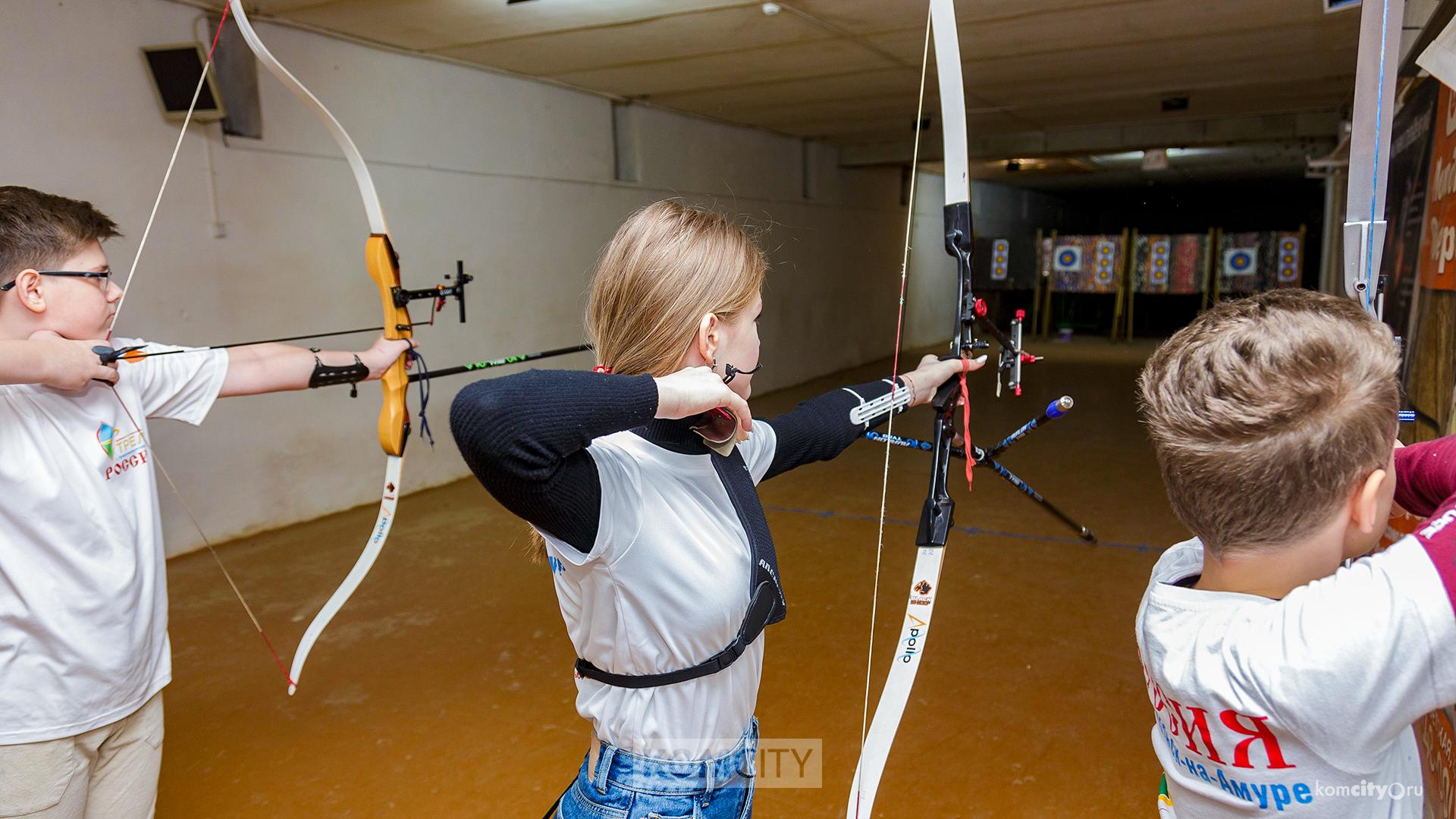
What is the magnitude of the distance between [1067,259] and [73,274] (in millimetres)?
7660

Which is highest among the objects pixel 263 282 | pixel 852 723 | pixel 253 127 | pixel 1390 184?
pixel 253 127

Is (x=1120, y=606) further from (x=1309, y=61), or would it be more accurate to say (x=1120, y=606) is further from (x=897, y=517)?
(x=1309, y=61)

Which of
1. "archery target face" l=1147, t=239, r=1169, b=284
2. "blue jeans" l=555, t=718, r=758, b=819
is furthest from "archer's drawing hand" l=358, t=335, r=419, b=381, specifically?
"archery target face" l=1147, t=239, r=1169, b=284

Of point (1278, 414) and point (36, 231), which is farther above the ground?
point (36, 231)

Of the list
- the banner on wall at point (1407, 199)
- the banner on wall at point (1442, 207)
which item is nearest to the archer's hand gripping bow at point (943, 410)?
the banner on wall at point (1442, 207)

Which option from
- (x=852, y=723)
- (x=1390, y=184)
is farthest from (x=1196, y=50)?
(x=852, y=723)

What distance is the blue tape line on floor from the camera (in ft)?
8.85

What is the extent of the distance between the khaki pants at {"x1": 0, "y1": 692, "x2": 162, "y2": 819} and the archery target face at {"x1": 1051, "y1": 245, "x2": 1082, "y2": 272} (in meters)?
6.84

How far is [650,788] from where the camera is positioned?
2.26ft

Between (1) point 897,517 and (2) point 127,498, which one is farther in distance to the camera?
(1) point 897,517

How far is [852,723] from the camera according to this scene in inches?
68.6

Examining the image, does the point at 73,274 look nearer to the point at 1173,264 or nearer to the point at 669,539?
the point at 669,539

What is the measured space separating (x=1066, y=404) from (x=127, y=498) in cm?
124

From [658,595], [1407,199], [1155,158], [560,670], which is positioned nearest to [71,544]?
[658,595]
